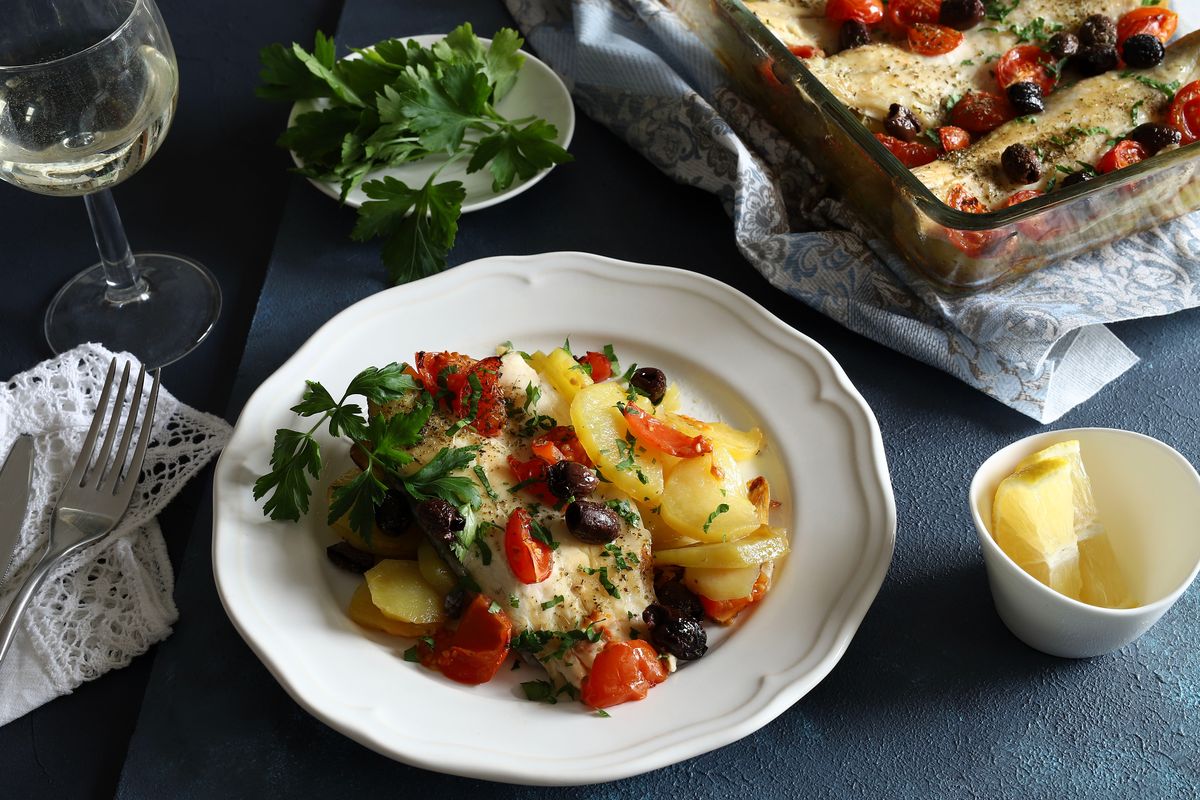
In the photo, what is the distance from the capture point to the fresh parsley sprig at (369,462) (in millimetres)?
2697

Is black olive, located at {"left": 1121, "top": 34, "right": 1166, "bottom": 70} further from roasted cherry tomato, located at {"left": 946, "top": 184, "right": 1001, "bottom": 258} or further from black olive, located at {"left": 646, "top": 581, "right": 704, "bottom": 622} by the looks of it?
black olive, located at {"left": 646, "top": 581, "right": 704, "bottom": 622}

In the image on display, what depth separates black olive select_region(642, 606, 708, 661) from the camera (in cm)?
261

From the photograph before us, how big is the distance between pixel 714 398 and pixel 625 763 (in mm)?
1223

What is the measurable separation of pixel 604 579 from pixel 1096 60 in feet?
9.45

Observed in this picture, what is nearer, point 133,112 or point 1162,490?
point 1162,490

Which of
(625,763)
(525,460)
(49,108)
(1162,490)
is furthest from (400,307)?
(1162,490)

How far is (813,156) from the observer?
4.01 metres

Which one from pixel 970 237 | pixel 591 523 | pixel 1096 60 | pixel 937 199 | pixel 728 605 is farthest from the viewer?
pixel 1096 60

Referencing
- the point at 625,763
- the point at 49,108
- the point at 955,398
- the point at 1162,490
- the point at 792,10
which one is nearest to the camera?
the point at 625,763

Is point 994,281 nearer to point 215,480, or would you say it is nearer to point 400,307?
point 400,307

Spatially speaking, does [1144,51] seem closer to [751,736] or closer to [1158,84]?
[1158,84]

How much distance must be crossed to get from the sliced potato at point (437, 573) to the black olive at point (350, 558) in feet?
0.47

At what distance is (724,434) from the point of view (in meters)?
3.04

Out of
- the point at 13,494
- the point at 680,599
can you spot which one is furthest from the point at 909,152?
the point at 13,494
